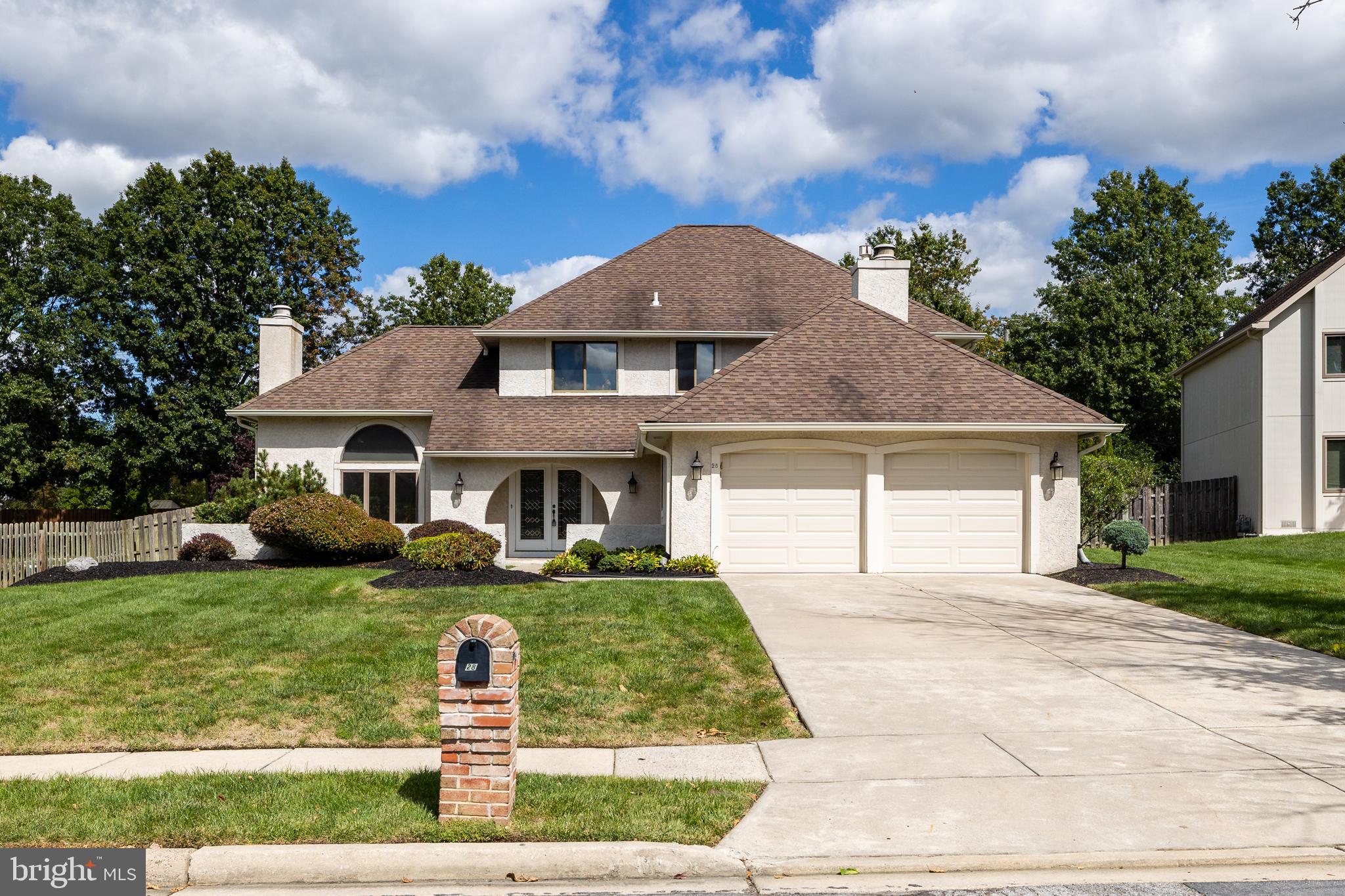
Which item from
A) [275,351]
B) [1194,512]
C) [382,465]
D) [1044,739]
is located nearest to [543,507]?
[382,465]

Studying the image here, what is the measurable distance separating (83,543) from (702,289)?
15124 millimetres

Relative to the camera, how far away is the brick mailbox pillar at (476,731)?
5430mm

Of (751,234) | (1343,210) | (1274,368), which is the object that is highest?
(1343,210)

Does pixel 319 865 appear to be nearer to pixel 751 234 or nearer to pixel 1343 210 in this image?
pixel 751 234

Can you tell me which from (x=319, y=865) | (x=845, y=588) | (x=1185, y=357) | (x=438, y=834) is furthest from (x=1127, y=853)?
(x=1185, y=357)

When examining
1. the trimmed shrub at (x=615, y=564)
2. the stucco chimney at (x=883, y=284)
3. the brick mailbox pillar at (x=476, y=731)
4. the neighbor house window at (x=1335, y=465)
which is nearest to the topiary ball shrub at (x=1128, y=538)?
the stucco chimney at (x=883, y=284)

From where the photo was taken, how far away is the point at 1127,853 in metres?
5.06

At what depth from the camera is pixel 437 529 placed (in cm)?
2006

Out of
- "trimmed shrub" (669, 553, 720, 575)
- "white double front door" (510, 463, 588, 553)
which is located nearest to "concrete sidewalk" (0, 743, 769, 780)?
"trimmed shrub" (669, 553, 720, 575)

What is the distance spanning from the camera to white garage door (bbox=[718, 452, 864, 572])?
16969 mm

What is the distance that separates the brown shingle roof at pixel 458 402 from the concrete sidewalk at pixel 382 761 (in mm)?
13365

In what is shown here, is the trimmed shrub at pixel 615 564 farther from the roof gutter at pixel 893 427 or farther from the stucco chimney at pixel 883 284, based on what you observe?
the stucco chimney at pixel 883 284

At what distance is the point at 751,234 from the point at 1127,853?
23043 mm

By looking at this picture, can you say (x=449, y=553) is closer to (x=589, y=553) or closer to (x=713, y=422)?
(x=589, y=553)
